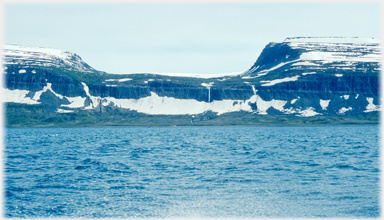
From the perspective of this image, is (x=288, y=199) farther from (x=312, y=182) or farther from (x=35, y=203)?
(x=35, y=203)

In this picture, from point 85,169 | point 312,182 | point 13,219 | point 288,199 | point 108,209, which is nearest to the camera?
point 13,219

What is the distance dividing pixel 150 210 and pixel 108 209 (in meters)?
2.58

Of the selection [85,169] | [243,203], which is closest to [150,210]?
[243,203]

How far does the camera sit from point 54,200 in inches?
1067

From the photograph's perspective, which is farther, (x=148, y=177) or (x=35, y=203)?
(x=148, y=177)

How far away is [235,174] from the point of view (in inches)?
1425

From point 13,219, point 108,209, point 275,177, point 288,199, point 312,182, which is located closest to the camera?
point 13,219

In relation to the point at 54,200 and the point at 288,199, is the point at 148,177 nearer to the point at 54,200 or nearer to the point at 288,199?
the point at 54,200

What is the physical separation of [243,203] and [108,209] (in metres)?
8.25

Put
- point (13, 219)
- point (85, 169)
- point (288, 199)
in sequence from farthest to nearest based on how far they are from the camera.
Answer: point (85, 169)
point (288, 199)
point (13, 219)

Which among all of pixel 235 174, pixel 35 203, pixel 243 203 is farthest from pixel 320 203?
pixel 35 203

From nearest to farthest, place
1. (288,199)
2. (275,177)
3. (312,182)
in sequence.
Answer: (288,199)
(312,182)
(275,177)

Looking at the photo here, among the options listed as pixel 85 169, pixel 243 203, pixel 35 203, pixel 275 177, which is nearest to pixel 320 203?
pixel 243 203

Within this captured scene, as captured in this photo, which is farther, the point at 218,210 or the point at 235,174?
the point at 235,174
